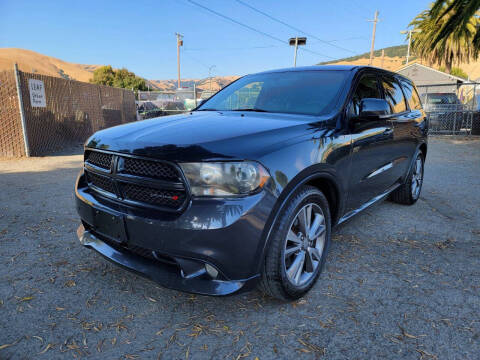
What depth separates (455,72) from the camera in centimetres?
5525

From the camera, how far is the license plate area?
6.72 feet

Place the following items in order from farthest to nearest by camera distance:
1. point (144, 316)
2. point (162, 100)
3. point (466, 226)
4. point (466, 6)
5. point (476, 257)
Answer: point (162, 100)
point (466, 6)
point (466, 226)
point (476, 257)
point (144, 316)

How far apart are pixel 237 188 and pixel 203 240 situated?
34 cm

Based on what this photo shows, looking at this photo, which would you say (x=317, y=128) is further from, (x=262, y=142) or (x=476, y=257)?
(x=476, y=257)

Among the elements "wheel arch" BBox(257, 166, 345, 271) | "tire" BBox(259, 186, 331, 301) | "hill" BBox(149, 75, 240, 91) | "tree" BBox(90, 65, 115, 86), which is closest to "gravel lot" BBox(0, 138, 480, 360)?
"tire" BBox(259, 186, 331, 301)

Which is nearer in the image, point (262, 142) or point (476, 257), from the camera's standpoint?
point (262, 142)

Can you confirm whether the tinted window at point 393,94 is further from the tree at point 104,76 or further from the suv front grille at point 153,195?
the tree at point 104,76

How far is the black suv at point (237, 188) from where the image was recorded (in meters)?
1.83

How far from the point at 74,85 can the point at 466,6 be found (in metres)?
11.3

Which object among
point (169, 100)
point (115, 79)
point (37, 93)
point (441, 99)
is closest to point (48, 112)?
point (37, 93)

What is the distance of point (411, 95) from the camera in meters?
4.46

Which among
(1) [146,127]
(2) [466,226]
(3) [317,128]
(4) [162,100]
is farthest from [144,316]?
(4) [162,100]

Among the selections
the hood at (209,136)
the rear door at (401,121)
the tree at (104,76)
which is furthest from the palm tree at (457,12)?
the tree at (104,76)

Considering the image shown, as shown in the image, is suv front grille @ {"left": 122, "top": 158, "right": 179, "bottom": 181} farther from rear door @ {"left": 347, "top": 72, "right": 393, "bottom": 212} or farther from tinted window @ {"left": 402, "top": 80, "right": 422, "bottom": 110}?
tinted window @ {"left": 402, "top": 80, "right": 422, "bottom": 110}
